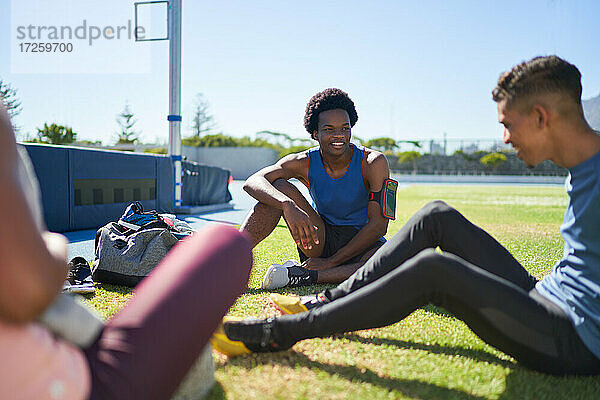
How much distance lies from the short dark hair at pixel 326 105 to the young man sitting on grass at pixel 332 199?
5 centimetres

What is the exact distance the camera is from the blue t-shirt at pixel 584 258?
1293mm

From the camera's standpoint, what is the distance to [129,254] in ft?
8.95

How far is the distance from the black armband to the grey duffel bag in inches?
50.8

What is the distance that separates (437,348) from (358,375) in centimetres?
47

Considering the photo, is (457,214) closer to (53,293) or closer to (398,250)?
(398,250)

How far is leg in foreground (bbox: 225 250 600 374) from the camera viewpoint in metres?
1.33

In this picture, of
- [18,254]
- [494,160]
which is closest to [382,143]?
[494,160]

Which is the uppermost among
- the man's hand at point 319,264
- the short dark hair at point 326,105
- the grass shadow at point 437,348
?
the short dark hair at point 326,105

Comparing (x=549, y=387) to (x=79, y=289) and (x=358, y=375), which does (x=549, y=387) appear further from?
(x=79, y=289)

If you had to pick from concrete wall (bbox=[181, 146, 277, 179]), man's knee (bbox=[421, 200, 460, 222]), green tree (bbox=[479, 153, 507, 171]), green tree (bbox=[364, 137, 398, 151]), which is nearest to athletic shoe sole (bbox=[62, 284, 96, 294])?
man's knee (bbox=[421, 200, 460, 222])

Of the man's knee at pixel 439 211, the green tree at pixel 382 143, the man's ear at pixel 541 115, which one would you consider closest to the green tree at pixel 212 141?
the green tree at pixel 382 143

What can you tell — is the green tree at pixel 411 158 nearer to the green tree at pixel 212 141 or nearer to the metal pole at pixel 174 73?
the green tree at pixel 212 141

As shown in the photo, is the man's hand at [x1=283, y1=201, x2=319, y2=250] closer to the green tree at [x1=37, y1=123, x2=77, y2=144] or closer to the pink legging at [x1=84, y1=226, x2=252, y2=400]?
the pink legging at [x1=84, y1=226, x2=252, y2=400]

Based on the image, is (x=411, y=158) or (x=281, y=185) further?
(x=411, y=158)
